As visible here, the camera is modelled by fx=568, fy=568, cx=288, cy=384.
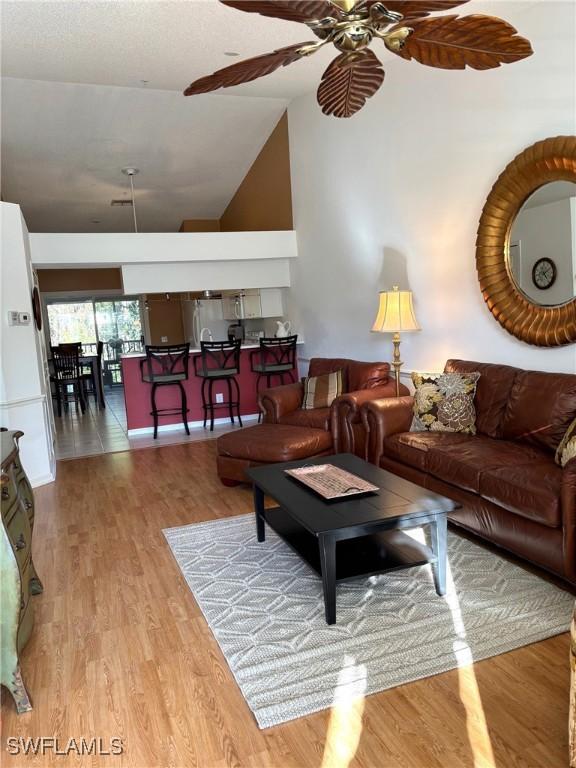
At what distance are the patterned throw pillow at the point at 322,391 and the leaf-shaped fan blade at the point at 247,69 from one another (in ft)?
10.1

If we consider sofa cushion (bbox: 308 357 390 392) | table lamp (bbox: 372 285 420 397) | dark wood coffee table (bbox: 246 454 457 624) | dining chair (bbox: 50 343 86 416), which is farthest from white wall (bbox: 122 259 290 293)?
dark wood coffee table (bbox: 246 454 457 624)

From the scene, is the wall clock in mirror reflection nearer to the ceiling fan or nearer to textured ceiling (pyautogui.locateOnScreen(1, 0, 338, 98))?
the ceiling fan

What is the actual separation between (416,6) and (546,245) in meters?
2.16

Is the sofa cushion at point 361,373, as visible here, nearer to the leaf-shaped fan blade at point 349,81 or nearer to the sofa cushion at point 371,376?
the sofa cushion at point 371,376

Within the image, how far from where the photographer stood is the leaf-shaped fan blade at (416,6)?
5.94 ft

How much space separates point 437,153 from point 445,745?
406 cm

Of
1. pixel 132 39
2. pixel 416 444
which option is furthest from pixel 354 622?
pixel 132 39

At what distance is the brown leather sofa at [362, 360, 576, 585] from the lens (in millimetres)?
2527

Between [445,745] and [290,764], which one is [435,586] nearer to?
[445,745]

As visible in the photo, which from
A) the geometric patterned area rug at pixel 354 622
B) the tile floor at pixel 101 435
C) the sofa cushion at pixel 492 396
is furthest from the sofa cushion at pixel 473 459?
the tile floor at pixel 101 435

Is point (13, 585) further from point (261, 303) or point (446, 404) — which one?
point (261, 303)

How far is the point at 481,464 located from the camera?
3.00m

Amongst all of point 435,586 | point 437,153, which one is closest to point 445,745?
point 435,586

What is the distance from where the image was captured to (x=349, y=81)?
2350 mm
